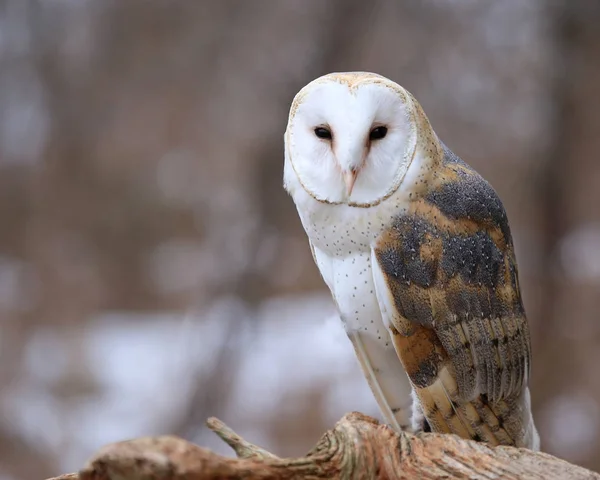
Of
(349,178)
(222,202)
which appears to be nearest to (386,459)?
(349,178)

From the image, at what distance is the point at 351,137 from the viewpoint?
85cm

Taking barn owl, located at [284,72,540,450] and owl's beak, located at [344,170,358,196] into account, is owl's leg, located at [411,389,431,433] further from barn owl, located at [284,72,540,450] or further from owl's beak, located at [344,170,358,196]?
owl's beak, located at [344,170,358,196]

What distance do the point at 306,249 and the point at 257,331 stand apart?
437 millimetres

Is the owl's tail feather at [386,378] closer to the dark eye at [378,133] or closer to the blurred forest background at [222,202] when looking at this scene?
the dark eye at [378,133]

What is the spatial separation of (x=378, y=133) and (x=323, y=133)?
0.07 metres

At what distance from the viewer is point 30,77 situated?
9.12 ft

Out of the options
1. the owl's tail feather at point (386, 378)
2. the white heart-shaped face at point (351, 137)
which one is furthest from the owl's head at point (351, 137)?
the owl's tail feather at point (386, 378)

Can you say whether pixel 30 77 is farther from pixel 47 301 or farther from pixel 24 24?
pixel 47 301

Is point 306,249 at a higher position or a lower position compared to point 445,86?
lower

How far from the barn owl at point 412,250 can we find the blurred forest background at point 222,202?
54.2 inches

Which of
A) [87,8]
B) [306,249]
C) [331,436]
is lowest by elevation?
[331,436]

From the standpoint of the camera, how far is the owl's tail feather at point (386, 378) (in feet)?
3.43

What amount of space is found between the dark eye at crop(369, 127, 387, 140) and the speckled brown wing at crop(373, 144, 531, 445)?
0.11 metres

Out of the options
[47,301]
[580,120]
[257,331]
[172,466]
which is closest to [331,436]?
[172,466]
